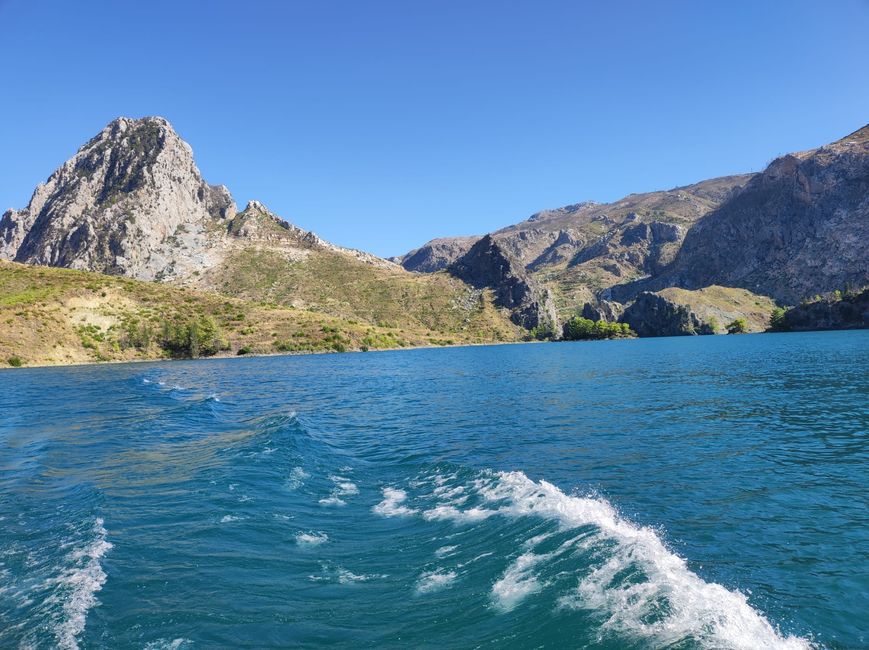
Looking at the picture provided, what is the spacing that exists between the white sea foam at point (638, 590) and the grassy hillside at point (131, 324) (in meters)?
134

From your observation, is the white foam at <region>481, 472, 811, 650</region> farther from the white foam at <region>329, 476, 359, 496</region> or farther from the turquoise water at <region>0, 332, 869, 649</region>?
the white foam at <region>329, 476, 359, 496</region>

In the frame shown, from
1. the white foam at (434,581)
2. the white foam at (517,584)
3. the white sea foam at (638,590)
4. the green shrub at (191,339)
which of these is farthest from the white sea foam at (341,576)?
the green shrub at (191,339)

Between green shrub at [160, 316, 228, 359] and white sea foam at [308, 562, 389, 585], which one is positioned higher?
green shrub at [160, 316, 228, 359]

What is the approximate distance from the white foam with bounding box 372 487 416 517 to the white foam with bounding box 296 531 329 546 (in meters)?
2.84

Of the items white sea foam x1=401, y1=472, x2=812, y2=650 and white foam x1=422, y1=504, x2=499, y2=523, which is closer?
white sea foam x1=401, y1=472, x2=812, y2=650

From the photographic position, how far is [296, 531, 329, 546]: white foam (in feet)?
53.3

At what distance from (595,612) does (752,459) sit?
1791cm

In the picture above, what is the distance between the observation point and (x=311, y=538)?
54.7ft

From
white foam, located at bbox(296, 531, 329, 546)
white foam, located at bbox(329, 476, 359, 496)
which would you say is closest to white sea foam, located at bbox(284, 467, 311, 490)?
white foam, located at bbox(329, 476, 359, 496)

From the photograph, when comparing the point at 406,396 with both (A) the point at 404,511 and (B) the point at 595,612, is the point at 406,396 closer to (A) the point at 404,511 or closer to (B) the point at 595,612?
(A) the point at 404,511

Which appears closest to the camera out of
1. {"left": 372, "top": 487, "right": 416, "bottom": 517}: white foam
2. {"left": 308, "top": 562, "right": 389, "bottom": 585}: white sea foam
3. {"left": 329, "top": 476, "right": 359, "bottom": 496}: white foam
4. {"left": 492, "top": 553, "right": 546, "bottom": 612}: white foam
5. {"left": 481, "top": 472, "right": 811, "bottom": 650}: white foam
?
{"left": 481, "top": 472, "right": 811, "bottom": 650}: white foam

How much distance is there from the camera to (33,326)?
11950 centimetres

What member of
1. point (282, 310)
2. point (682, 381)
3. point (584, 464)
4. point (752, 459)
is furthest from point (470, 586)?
point (282, 310)

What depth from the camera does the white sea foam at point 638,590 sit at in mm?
10320
